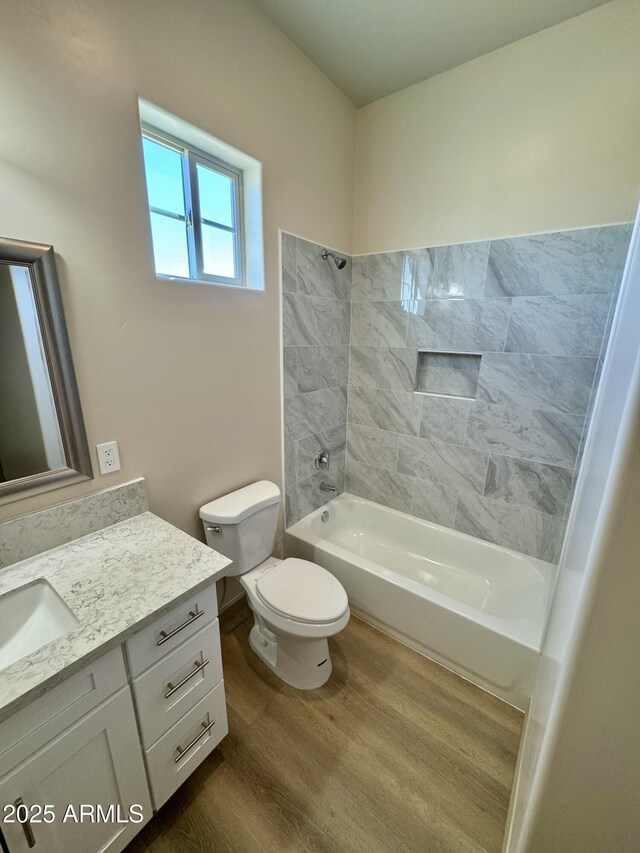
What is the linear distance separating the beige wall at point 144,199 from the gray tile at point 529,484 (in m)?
1.34

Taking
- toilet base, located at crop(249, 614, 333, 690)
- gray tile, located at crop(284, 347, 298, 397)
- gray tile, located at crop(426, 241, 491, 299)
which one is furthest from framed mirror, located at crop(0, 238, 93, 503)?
gray tile, located at crop(426, 241, 491, 299)

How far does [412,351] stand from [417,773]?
6.54 feet

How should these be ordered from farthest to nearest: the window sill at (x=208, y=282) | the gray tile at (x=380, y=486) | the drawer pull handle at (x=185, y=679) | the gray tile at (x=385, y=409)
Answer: the gray tile at (x=380, y=486) → the gray tile at (x=385, y=409) → the window sill at (x=208, y=282) → the drawer pull handle at (x=185, y=679)

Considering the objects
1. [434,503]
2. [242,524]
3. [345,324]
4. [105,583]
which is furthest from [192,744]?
[345,324]

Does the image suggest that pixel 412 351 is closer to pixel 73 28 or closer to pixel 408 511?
pixel 408 511

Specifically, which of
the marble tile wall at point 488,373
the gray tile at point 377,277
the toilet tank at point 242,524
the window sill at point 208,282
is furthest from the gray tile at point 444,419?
the window sill at point 208,282

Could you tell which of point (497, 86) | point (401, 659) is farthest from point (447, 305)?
point (401, 659)

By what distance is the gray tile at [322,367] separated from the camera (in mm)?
2023

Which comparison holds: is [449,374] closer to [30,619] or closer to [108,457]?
[108,457]

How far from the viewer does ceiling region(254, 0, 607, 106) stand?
139 cm

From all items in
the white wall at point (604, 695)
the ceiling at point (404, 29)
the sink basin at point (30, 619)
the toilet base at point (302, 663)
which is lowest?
the toilet base at point (302, 663)

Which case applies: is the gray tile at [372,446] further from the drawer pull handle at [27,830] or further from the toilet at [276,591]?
the drawer pull handle at [27,830]

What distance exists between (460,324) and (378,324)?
53cm

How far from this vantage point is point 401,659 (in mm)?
1676
